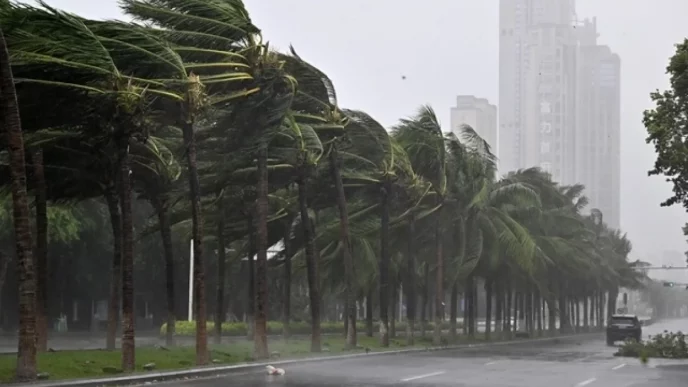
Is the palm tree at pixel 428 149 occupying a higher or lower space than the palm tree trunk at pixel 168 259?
higher

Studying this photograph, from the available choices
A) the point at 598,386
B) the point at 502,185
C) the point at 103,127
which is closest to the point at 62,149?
the point at 103,127

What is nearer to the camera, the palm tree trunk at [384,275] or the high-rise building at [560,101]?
the palm tree trunk at [384,275]

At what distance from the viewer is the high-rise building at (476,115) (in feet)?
304

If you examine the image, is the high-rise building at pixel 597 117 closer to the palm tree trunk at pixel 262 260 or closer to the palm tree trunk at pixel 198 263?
the palm tree trunk at pixel 262 260

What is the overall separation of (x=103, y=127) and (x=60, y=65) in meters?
3.05

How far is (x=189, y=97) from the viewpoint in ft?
84.3

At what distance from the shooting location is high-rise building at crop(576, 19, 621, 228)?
13450cm

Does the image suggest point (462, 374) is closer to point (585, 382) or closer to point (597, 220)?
point (585, 382)

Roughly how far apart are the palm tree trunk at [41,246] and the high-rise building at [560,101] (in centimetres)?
10640

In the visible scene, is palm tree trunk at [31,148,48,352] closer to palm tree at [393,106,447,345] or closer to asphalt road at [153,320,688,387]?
asphalt road at [153,320,688,387]

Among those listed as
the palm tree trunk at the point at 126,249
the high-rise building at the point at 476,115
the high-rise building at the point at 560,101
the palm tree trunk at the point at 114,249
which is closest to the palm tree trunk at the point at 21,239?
the palm tree trunk at the point at 126,249

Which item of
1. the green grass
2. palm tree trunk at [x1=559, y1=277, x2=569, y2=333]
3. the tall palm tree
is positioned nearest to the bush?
the green grass

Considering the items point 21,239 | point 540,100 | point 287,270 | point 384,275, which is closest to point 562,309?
point 384,275

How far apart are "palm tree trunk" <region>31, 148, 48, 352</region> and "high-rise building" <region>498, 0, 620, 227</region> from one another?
106404 mm
